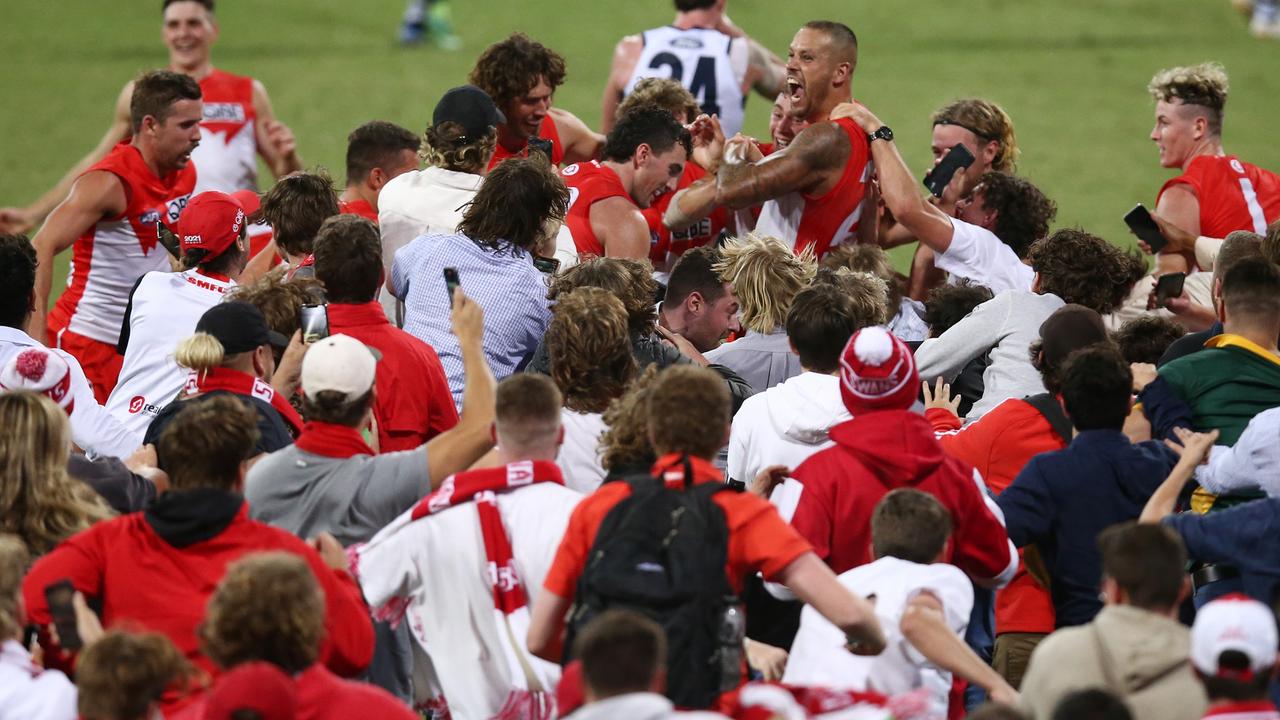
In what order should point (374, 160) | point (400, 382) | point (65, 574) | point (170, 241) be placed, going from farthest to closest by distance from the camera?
point (374, 160) < point (170, 241) < point (400, 382) < point (65, 574)

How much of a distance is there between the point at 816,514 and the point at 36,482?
237 cm

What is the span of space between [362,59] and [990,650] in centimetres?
2010

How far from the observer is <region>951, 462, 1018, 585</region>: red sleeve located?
5.23m

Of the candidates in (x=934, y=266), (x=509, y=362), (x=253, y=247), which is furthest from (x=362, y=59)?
(x=509, y=362)

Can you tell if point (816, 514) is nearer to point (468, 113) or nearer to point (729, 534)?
point (729, 534)

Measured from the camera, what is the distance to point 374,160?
8648 mm

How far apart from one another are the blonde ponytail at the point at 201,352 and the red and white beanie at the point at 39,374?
0.41m

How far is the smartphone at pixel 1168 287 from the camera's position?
8.03 metres

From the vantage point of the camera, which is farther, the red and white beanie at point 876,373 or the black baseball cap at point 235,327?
the black baseball cap at point 235,327

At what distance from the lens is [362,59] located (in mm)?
24781

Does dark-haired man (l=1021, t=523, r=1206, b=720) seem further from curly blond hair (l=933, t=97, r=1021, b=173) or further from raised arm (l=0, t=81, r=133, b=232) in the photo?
raised arm (l=0, t=81, r=133, b=232)

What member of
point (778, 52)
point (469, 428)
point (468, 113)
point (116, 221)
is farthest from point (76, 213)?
point (778, 52)

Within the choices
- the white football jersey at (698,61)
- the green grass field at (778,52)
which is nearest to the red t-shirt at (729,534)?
the white football jersey at (698,61)

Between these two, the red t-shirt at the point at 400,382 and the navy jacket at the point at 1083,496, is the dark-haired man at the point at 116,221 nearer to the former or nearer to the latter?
the red t-shirt at the point at 400,382
